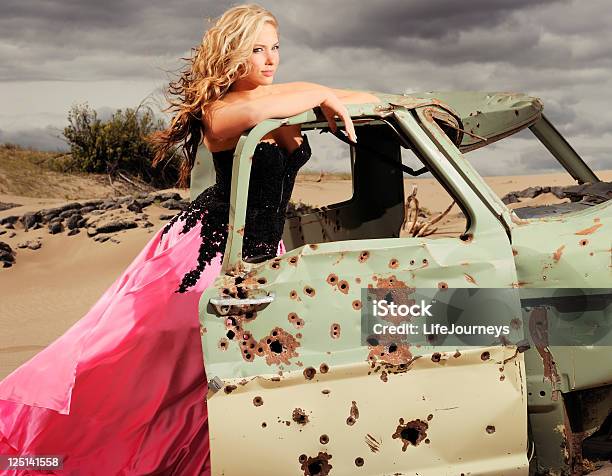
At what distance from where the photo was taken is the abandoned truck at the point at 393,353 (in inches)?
121

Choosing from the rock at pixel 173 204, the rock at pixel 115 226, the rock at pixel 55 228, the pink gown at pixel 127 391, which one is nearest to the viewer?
the pink gown at pixel 127 391

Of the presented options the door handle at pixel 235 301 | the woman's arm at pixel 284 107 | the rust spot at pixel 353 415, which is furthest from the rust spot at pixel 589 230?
the door handle at pixel 235 301

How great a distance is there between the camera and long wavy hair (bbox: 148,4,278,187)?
361 cm

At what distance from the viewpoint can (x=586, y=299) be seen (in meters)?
3.22

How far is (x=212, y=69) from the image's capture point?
12.0 feet

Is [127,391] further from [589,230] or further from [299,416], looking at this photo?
[589,230]

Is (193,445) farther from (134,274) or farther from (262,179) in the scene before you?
(262,179)

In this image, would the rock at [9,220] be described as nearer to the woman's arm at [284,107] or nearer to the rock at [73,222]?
the rock at [73,222]

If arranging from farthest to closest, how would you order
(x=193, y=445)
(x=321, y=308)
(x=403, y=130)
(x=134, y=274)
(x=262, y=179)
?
(x=134, y=274)
(x=193, y=445)
(x=262, y=179)
(x=403, y=130)
(x=321, y=308)

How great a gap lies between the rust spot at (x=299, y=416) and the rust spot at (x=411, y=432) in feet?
1.02

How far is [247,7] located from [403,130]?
957 millimetres

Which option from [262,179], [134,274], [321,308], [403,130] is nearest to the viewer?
[321,308]

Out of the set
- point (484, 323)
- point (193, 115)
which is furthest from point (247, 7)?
point (484, 323)

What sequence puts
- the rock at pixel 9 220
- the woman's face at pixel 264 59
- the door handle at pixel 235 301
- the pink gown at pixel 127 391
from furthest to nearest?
the rock at pixel 9 220, the pink gown at pixel 127 391, the woman's face at pixel 264 59, the door handle at pixel 235 301
